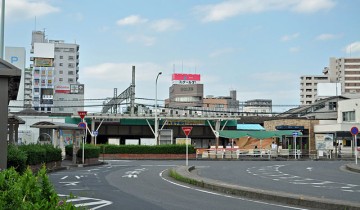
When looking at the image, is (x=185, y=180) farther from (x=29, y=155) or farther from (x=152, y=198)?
(x=29, y=155)

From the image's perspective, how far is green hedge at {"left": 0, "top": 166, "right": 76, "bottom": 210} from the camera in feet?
15.9

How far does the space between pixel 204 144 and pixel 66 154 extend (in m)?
45.4

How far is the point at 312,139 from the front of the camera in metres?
67.9

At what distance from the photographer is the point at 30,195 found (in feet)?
17.9

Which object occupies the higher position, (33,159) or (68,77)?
(68,77)

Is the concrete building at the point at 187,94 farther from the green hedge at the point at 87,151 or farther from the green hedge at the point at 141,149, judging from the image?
the green hedge at the point at 87,151

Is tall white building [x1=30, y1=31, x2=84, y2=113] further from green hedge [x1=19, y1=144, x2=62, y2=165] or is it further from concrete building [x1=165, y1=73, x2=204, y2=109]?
green hedge [x1=19, y1=144, x2=62, y2=165]

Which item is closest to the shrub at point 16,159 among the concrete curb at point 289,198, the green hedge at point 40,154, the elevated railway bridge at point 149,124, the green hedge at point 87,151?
the green hedge at point 40,154

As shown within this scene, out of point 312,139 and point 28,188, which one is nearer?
point 28,188

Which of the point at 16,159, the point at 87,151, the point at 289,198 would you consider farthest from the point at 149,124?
the point at 289,198

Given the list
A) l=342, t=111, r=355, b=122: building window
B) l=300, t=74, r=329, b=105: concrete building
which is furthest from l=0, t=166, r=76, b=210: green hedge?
l=300, t=74, r=329, b=105: concrete building

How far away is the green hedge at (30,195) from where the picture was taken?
15.9ft

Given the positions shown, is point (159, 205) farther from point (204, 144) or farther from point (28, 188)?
point (204, 144)

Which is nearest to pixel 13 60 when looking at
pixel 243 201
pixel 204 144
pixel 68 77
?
pixel 68 77
